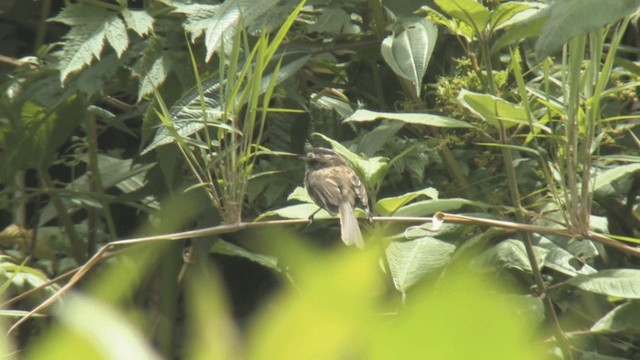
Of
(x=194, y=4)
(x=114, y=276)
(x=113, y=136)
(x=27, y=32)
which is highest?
(x=114, y=276)

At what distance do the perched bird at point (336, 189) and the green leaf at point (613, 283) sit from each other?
506 mm

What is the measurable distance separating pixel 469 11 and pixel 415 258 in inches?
21.5

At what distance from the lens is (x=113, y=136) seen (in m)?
4.75

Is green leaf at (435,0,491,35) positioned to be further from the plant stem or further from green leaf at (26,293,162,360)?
the plant stem

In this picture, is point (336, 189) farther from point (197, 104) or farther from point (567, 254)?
point (567, 254)

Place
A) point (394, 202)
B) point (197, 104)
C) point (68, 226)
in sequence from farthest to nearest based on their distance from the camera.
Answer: point (68, 226)
point (197, 104)
point (394, 202)

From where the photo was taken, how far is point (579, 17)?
4.82 feet

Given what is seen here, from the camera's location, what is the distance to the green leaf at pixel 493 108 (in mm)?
2084

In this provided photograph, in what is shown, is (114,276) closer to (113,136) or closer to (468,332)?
(468,332)

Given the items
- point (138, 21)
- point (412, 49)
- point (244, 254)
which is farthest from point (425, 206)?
point (138, 21)

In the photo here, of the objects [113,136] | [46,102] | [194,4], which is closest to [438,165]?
[194,4]

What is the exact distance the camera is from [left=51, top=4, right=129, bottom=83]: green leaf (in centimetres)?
285

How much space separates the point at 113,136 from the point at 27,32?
0.58 metres

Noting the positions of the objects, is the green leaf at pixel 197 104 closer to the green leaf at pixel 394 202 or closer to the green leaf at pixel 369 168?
the green leaf at pixel 369 168
